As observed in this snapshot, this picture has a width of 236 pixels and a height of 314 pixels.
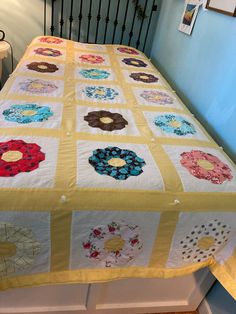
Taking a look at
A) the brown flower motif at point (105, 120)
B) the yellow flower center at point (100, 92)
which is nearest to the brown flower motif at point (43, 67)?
the yellow flower center at point (100, 92)

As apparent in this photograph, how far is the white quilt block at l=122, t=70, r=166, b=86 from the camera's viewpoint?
185cm

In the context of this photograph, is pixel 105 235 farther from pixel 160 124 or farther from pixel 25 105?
pixel 25 105

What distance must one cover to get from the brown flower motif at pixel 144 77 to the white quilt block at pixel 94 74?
15 centimetres

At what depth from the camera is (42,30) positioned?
2545 mm

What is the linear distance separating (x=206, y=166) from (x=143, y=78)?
103cm

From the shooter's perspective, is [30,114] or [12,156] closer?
[12,156]

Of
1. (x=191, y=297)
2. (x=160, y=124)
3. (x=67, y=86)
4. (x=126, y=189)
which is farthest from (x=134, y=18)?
(x=191, y=297)

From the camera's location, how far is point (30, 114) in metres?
1.23

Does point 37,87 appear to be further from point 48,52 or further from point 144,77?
point 144,77

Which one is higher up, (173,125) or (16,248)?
(173,125)

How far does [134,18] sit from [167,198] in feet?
7.27

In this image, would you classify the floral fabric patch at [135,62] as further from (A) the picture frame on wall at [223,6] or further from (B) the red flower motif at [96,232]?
(B) the red flower motif at [96,232]

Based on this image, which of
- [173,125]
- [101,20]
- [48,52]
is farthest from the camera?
[101,20]

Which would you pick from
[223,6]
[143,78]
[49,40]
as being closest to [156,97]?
[143,78]
